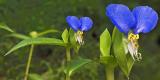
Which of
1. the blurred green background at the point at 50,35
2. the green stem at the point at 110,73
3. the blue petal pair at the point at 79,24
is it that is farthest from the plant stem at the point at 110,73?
the blurred green background at the point at 50,35

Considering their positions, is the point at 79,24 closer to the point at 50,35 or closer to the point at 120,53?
the point at 120,53

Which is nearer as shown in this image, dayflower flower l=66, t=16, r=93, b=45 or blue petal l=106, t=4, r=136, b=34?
blue petal l=106, t=4, r=136, b=34

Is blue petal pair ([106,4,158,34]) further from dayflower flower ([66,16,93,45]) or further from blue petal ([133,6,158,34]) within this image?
dayflower flower ([66,16,93,45])

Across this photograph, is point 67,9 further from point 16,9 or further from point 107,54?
point 107,54

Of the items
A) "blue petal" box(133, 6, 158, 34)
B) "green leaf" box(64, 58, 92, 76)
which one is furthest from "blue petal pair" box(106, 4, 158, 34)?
"green leaf" box(64, 58, 92, 76)

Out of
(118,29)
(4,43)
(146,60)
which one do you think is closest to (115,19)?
(118,29)

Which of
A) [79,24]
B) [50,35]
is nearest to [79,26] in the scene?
[79,24]
